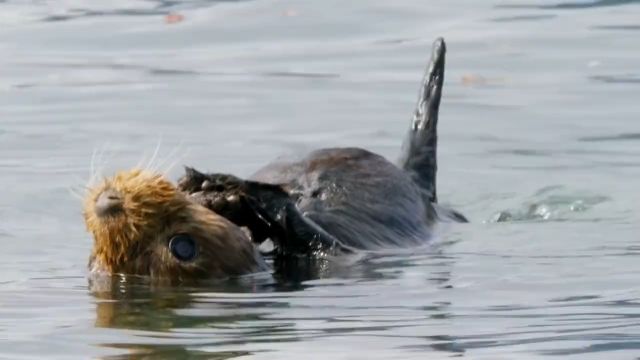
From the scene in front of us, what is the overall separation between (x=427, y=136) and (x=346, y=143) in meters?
2.58

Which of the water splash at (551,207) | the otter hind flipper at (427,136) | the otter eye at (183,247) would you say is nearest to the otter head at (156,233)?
the otter eye at (183,247)

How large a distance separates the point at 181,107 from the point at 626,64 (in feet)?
11.5

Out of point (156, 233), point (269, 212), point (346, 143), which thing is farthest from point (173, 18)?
point (156, 233)

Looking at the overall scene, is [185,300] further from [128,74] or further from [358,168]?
[128,74]

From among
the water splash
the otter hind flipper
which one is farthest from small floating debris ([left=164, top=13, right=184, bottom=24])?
the otter hind flipper

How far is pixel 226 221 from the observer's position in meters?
8.18

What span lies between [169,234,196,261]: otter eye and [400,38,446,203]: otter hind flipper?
2206 mm

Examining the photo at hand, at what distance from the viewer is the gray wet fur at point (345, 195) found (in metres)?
8.58

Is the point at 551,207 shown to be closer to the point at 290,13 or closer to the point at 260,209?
the point at 260,209

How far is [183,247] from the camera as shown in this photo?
26.6 ft

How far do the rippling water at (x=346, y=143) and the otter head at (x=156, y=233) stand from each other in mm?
98

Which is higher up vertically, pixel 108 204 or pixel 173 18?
pixel 108 204

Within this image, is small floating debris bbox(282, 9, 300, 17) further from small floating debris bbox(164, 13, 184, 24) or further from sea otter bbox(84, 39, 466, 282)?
sea otter bbox(84, 39, 466, 282)

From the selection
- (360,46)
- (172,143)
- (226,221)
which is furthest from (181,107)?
(226,221)
